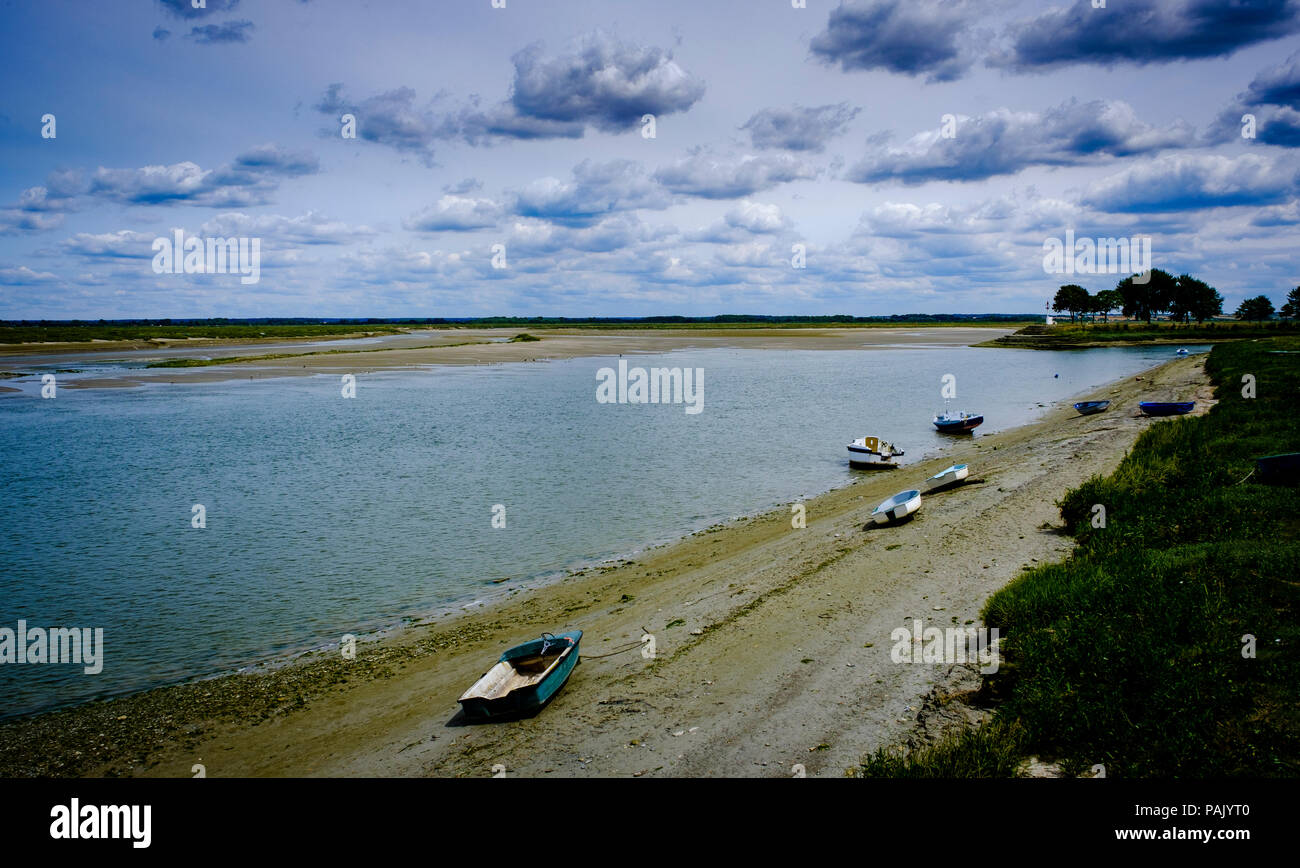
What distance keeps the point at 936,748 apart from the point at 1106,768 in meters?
1.97

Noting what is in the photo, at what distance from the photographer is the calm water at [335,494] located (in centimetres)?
1953

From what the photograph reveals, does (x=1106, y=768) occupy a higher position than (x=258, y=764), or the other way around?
(x=1106, y=768)

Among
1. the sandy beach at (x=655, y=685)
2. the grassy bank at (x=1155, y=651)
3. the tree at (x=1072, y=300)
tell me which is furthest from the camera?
the tree at (x=1072, y=300)

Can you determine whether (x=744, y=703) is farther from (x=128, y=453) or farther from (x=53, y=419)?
(x=53, y=419)

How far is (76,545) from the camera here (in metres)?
25.0

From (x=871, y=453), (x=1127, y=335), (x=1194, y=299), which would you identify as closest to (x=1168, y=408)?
(x=871, y=453)

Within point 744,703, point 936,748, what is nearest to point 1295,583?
point 936,748

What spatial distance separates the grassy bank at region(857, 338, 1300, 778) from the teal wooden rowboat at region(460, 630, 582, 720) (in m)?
6.13

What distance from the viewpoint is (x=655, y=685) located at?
13445mm

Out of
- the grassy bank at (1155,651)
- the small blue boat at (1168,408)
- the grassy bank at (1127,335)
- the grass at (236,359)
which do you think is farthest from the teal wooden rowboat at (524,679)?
the grassy bank at (1127,335)

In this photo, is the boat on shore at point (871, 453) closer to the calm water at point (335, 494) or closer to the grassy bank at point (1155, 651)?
the calm water at point (335, 494)

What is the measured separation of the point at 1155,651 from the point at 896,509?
12.3 meters

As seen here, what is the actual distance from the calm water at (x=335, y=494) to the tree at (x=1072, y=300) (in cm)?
13591
